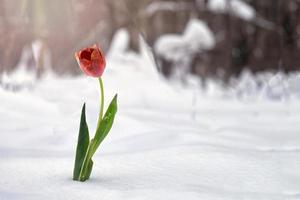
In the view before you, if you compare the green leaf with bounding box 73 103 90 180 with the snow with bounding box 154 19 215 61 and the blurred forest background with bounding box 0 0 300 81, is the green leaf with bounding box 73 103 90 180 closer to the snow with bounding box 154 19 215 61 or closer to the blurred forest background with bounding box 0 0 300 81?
the blurred forest background with bounding box 0 0 300 81

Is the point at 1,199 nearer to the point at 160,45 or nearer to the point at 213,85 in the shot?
the point at 213,85

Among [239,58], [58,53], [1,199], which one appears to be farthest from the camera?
[239,58]

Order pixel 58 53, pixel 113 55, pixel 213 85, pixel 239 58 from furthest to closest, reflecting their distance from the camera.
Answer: pixel 239 58, pixel 58 53, pixel 213 85, pixel 113 55

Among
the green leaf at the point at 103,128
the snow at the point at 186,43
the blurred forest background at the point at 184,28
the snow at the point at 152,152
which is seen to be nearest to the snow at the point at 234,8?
the blurred forest background at the point at 184,28

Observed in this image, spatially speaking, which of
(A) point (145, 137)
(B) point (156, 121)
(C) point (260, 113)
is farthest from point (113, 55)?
(A) point (145, 137)

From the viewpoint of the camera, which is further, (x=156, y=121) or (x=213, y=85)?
(x=213, y=85)

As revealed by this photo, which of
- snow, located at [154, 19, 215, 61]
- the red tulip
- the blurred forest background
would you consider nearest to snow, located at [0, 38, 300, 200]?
the red tulip
